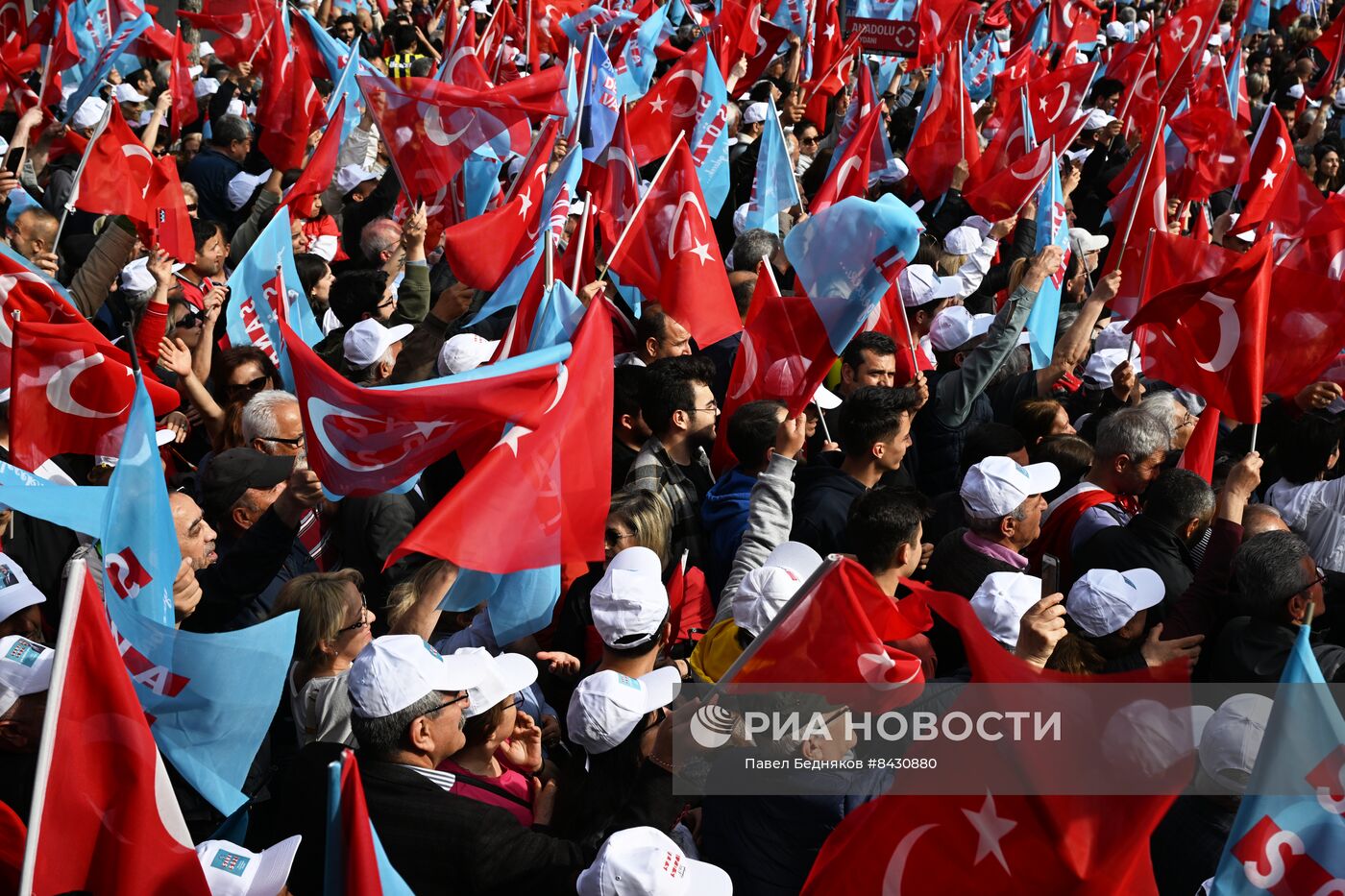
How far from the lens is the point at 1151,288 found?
622 centimetres

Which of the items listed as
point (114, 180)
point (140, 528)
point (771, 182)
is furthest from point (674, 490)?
point (114, 180)

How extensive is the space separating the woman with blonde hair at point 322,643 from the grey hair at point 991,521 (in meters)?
1.89

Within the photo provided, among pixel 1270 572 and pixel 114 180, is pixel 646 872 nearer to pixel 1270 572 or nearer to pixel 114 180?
pixel 1270 572

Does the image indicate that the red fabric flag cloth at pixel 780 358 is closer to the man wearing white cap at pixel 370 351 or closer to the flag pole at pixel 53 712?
the man wearing white cap at pixel 370 351

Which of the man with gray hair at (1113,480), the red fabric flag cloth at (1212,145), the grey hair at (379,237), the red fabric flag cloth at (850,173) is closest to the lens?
the man with gray hair at (1113,480)

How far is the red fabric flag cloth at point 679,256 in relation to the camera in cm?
629

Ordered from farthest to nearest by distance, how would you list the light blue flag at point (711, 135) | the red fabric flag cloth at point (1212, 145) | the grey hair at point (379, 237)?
the red fabric flag cloth at point (1212, 145) → the light blue flag at point (711, 135) → the grey hair at point (379, 237)

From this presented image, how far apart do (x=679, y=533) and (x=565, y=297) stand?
4.33 feet

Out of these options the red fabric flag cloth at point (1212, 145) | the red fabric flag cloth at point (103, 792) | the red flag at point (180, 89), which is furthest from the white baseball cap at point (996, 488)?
the red flag at point (180, 89)

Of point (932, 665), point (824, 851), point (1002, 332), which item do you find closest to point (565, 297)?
point (1002, 332)

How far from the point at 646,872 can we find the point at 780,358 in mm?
3046

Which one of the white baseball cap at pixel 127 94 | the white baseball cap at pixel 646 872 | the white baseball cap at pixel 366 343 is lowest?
the white baseball cap at pixel 127 94

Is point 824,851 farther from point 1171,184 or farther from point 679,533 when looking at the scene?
point 1171,184

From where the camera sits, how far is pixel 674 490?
4953 mm
